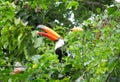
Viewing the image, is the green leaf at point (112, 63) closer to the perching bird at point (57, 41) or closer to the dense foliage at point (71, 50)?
the dense foliage at point (71, 50)

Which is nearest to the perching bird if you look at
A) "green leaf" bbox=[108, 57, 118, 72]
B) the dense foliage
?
the dense foliage

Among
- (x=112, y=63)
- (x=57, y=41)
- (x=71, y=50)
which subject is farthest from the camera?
(x=57, y=41)

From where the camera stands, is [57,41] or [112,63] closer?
[112,63]

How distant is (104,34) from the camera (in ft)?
8.59

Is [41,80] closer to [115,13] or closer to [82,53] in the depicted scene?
[82,53]

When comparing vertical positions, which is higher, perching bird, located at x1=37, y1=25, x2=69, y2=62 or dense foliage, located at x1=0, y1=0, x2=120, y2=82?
dense foliage, located at x1=0, y1=0, x2=120, y2=82

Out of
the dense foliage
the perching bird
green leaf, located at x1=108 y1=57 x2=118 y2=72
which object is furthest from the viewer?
the perching bird

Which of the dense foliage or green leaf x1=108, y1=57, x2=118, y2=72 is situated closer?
green leaf x1=108, y1=57, x2=118, y2=72

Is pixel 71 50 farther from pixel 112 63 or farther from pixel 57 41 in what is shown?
pixel 57 41

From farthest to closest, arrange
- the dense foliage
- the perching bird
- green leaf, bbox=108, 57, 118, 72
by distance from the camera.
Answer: the perching bird
the dense foliage
green leaf, bbox=108, 57, 118, 72

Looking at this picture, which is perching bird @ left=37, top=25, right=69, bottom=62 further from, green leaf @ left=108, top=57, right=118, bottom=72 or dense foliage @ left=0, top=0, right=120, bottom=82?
green leaf @ left=108, top=57, right=118, bottom=72

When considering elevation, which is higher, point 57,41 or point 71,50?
point 71,50

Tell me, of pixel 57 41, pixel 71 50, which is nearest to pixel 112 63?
pixel 71 50

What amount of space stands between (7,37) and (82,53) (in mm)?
511
